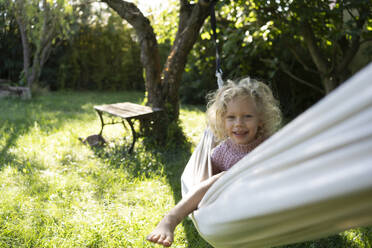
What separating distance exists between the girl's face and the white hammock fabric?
0.65m

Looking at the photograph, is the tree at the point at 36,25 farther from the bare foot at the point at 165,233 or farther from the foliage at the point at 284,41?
the bare foot at the point at 165,233

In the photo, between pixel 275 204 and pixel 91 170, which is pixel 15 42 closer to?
pixel 91 170

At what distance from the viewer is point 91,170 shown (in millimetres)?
2680

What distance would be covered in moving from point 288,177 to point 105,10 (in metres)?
9.82

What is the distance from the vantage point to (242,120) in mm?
1631

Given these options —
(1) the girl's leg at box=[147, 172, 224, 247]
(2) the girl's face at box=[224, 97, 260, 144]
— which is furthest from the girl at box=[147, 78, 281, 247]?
(1) the girl's leg at box=[147, 172, 224, 247]

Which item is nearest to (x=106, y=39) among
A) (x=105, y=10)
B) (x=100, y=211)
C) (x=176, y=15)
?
(x=105, y=10)

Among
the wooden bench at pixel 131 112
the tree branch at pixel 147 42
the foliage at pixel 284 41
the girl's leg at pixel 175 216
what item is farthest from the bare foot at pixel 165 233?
the tree branch at pixel 147 42

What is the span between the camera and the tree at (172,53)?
3180 millimetres

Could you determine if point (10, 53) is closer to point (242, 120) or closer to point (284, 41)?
point (284, 41)

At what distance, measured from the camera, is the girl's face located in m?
1.62

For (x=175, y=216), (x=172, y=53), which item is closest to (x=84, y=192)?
(x=175, y=216)

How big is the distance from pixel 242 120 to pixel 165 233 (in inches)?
28.0

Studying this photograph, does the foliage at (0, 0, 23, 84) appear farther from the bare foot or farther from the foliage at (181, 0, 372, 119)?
the bare foot
